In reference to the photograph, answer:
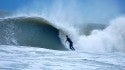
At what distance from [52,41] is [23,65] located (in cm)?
1136

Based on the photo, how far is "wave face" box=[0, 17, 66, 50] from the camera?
71.7 feet

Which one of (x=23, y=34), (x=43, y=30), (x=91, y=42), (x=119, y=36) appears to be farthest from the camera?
(x=119, y=36)

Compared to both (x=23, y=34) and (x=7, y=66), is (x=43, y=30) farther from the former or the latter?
(x=7, y=66)

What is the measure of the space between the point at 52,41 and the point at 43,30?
208 centimetres

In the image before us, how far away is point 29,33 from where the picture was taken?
2362 cm

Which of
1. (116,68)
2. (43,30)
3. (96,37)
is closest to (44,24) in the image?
(43,30)

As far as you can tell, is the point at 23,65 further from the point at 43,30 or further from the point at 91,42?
the point at 91,42

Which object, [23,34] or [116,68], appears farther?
[23,34]

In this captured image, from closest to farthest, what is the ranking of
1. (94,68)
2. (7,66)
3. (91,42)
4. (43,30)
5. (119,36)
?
(7,66) < (94,68) < (43,30) < (91,42) < (119,36)

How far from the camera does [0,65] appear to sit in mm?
11648

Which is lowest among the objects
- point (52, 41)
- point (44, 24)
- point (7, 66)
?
point (7, 66)

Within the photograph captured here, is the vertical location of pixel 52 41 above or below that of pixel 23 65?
above

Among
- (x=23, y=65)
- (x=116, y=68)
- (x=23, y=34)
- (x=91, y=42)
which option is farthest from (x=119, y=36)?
(x=23, y=65)

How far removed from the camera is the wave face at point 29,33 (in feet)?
71.7
